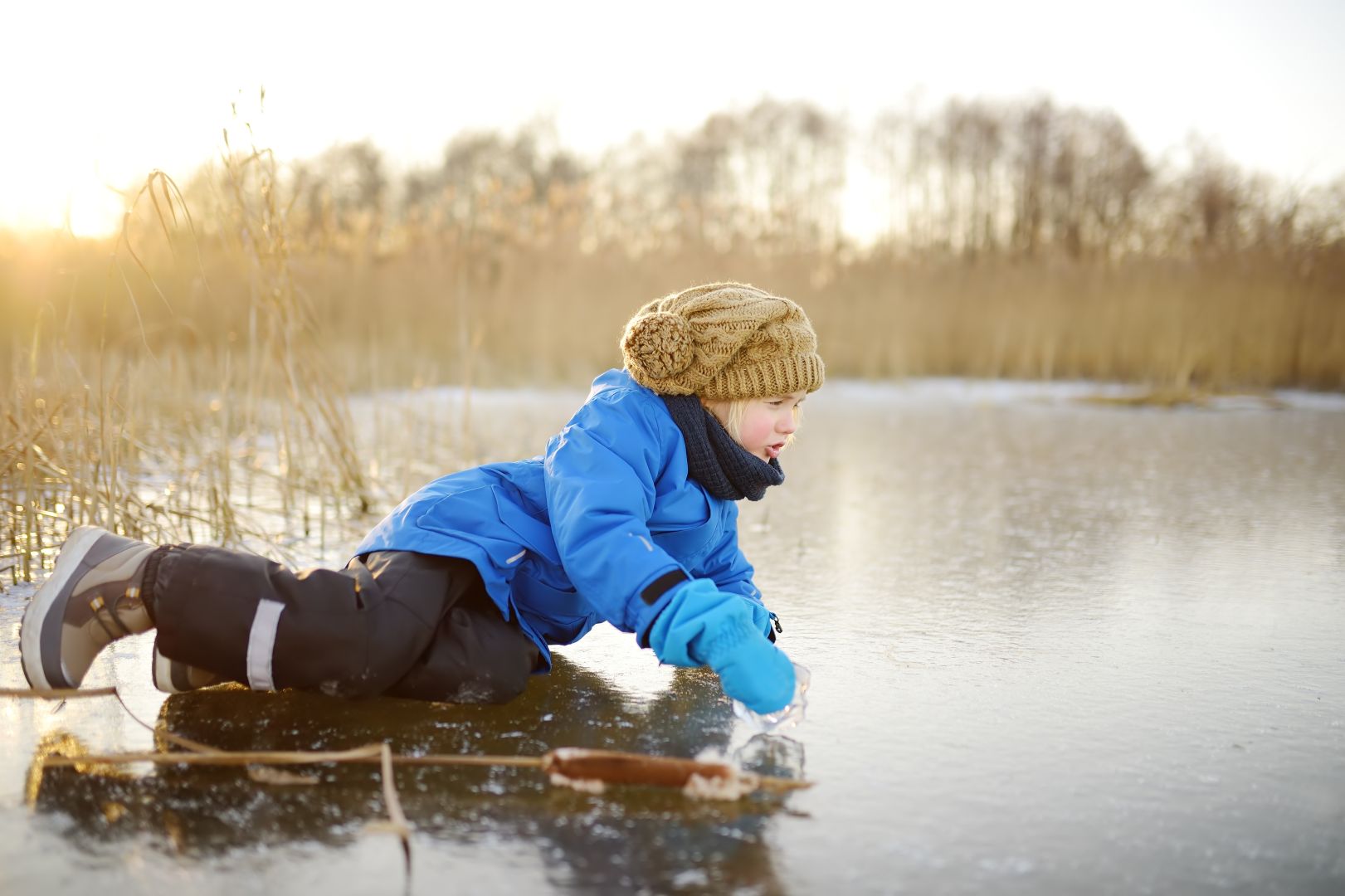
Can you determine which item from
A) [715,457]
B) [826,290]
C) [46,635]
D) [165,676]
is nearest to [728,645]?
[715,457]

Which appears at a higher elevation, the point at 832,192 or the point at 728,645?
the point at 832,192

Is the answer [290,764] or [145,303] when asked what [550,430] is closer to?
[145,303]

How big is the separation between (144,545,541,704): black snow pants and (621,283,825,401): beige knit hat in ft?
1.52

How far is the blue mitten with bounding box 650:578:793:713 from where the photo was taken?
1.31m

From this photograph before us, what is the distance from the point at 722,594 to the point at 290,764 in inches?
22.2

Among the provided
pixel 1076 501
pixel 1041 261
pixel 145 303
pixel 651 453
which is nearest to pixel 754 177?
pixel 1041 261

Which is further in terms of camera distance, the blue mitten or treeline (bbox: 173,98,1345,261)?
treeline (bbox: 173,98,1345,261)

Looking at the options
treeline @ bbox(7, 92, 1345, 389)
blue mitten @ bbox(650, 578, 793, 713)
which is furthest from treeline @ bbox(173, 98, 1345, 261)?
blue mitten @ bbox(650, 578, 793, 713)

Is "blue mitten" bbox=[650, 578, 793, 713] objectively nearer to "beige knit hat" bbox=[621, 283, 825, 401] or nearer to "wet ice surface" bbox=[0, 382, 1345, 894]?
"wet ice surface" bbox=[0, 382, 1345, 894]

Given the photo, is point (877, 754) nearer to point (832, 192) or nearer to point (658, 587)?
point (658, 587)

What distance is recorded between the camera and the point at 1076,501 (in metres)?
3.33

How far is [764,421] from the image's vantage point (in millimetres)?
1726

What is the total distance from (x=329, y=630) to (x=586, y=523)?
0.37 metres

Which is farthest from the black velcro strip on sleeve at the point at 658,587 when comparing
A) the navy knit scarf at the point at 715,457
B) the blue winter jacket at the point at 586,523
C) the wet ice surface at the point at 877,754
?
the navy knit scarf at the point at 715,457
